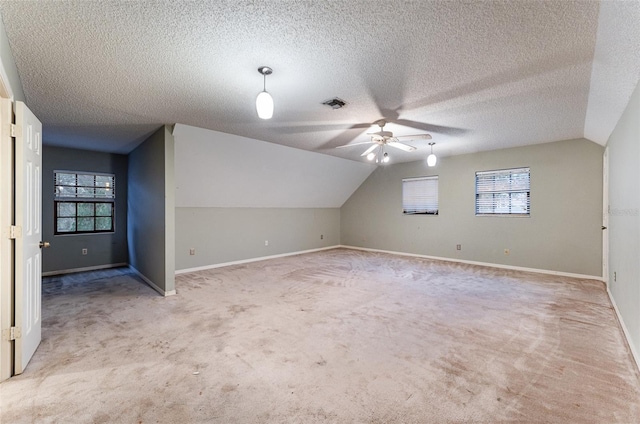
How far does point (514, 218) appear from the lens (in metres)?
5.40

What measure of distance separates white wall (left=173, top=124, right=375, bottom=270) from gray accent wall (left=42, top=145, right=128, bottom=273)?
1515 millimetres

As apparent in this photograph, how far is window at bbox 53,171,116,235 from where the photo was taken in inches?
206

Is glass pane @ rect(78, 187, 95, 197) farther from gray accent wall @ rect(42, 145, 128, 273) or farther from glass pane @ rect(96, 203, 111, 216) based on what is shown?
gray accent wall @ rect(42, 145, 128, 273)

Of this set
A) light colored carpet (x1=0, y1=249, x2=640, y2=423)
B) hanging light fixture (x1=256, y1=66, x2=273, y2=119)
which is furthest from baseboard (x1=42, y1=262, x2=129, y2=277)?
hanging light fixture (x1=256, y1=66, x2=273, y2=119)

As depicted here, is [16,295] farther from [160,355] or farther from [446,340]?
[446,340]

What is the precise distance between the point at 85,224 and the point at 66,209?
0.39 m

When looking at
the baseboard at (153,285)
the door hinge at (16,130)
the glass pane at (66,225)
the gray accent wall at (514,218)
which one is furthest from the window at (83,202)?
the gray accent wall at (514,218)

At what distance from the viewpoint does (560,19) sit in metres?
1.69

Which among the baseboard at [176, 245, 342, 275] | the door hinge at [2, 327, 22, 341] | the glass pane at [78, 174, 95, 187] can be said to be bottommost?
the baseboard at [176, 245, 342, 275]

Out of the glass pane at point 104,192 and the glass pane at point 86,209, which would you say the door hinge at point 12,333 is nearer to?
the glass pane at point 86,209

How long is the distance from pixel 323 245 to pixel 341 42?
21.2ft

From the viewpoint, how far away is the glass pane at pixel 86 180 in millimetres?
5421

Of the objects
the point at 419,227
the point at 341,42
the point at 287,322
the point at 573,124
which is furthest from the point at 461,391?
the point at 419,227

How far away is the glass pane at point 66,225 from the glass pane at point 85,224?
9 centimetres
